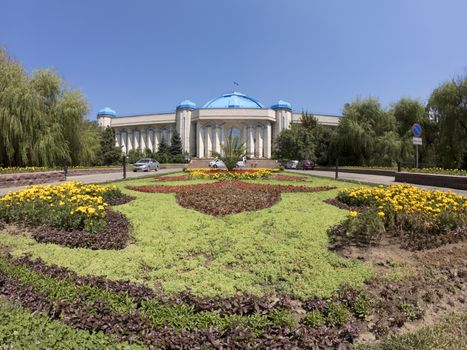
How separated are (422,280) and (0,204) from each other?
696 cm

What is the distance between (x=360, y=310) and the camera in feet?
10.2

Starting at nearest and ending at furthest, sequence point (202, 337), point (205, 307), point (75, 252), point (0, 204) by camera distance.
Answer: point (202, 337)
point (205, 307)
point (75, 252)
point (0, 204)

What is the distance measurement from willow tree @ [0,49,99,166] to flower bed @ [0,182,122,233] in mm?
16390

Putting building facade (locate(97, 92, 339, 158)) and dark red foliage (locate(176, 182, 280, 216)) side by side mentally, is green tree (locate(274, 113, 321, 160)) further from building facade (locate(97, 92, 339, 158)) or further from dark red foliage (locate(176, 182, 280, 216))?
dark red foliage (locate(176, 182, 280, 216))

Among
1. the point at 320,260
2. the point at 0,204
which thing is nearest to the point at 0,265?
the point at 0,204

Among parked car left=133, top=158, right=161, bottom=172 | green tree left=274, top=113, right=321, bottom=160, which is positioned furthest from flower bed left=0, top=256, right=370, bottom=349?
green tree left=274, top=113, right=321, bottom=160

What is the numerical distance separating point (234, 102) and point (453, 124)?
62.8 metres

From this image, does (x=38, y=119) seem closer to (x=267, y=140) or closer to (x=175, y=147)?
(x=175, y=147)

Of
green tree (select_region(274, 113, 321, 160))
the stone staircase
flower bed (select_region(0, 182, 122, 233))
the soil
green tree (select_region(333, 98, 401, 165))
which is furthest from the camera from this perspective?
the stone staircase

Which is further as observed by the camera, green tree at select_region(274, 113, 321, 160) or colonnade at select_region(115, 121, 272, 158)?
colonnade at select_region(115, 121, 272, 158)

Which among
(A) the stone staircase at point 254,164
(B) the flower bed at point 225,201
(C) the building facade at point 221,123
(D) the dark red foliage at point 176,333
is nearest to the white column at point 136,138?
(C) the building facade at point 221,123

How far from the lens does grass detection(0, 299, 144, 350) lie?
8.09 ft

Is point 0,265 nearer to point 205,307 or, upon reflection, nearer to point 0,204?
point 205,307

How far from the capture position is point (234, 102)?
84.4m
